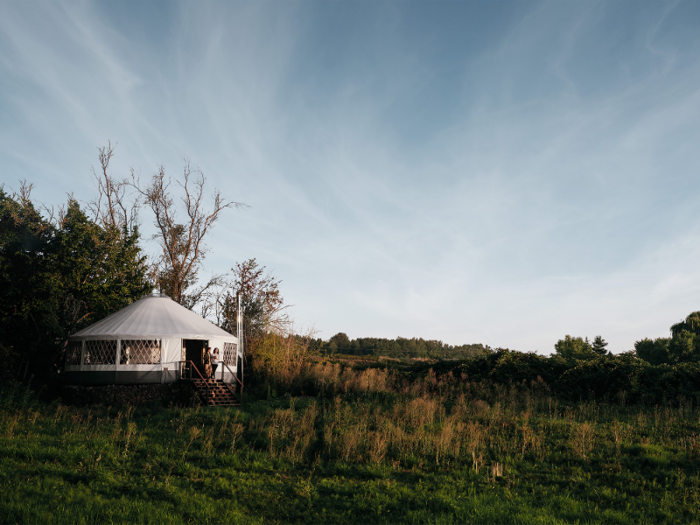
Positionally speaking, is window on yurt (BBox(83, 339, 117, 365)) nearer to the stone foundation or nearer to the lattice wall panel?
the lattice wall panel

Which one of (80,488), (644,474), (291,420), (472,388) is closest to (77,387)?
(291,420)

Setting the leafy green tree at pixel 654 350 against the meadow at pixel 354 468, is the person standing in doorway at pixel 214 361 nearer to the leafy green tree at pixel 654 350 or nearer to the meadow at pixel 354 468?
the meadow at pixel 354 468

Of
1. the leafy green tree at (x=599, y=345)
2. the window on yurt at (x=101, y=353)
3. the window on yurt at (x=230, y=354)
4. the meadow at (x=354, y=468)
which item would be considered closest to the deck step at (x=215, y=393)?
the meadow at (x=354, y=468)

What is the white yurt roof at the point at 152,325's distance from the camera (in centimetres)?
1525

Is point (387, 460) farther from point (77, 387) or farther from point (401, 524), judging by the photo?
point (77, 387)

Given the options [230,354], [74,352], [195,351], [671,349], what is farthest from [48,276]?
[671,349]

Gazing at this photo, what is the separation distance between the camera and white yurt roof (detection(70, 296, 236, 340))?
50.0ft

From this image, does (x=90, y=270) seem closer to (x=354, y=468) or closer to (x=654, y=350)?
(x=354, y=468)

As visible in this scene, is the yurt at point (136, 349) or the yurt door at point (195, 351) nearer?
the yurt at point (136, 349)

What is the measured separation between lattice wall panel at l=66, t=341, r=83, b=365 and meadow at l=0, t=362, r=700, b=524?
4873 mm

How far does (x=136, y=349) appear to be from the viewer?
15.4 metres

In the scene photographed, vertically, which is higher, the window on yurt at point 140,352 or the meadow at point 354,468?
the window on yurt at point 140,352

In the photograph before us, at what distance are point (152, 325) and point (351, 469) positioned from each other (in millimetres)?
11510

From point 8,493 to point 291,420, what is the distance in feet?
17.9
